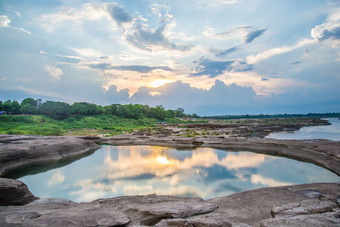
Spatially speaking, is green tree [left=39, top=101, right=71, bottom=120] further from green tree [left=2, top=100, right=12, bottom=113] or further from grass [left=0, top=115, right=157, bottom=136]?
green tree [left=2, top=100, right=12, bottom=113]

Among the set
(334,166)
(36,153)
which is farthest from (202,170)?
(36,153)

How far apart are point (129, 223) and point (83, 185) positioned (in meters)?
9.02

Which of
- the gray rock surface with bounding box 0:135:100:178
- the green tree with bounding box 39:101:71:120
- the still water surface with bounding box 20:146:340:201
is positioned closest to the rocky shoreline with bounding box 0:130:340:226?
the gray rock surface with bounding box 0:135:100:178

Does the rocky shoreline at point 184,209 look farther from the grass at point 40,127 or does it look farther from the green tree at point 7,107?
the green tree at point 7,107

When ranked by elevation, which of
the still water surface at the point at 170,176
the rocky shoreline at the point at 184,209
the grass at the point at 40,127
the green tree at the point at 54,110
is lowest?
the still water surface at the point at 170,176

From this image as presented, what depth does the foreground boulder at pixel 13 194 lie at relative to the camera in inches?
378

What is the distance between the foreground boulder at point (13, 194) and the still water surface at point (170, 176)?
284 cm

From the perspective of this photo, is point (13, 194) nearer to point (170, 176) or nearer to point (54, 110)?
point (170, 176)

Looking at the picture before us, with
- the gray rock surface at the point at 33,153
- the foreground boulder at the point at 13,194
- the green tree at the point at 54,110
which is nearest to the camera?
the foreground boulder at the point at 13,194

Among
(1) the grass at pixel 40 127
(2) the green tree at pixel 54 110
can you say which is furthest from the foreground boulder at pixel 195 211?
(2) the green tree at pixel 54 110

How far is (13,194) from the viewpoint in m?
9.92

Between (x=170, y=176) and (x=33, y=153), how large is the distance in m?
15.7

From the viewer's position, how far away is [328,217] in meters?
6.50

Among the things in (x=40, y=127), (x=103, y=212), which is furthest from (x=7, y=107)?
(x=103, y=212)
